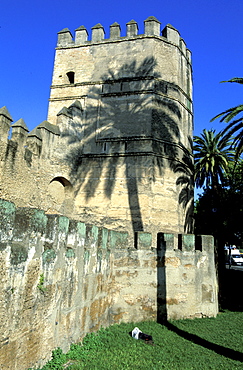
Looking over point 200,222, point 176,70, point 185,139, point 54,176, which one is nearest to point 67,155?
point 54,176

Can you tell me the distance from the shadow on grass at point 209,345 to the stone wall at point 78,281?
90cm

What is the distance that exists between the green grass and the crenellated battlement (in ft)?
44.1

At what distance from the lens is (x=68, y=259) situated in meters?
5.24

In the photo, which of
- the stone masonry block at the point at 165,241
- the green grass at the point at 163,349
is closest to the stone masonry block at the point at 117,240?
the stone masonry block at the point at 165,241

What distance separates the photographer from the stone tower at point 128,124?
42.9 feet

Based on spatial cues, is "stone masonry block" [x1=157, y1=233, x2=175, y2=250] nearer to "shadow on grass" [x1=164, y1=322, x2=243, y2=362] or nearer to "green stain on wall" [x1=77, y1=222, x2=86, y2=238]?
"shadow on grass" [x1=164, y1=322, x2=243, y2=362]

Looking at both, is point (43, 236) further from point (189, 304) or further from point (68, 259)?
point (189, 304)

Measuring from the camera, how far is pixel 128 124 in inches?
549

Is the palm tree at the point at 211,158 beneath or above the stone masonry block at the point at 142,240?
above

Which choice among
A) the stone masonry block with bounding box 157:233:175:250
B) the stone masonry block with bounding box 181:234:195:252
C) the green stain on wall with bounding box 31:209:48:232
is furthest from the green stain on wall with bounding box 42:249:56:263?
the stone masonry block with bounding box 181:234:195:252

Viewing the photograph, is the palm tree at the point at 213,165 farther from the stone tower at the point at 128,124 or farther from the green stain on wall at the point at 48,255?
the green stain on wall at the point at 48,255

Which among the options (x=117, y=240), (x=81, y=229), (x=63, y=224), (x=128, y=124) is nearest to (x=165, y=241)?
(x=117, y=240)

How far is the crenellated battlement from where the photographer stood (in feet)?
49.8

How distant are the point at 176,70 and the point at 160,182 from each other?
241 inches
